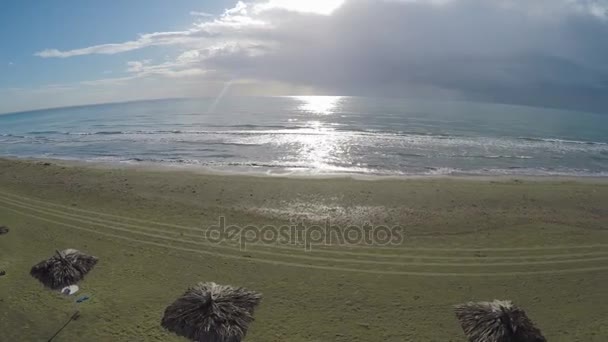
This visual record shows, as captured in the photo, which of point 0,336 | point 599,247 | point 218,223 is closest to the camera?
point 0,336

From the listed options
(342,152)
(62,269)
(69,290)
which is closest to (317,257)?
(69,290)

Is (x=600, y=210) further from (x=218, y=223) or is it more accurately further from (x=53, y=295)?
(x=53, y=295)

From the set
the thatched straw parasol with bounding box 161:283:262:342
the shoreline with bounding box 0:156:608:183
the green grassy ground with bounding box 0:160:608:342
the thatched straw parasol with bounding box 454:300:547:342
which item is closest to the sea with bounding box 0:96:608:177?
the shoreline with bounding box 0:156:608:183

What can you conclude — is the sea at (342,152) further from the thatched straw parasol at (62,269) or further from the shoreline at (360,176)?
the thatched straw parasol at (62,269)

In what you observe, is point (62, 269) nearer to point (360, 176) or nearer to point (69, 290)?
point (69, 290)

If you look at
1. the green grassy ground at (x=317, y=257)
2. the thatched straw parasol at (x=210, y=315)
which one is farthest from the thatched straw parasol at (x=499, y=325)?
the thatched straw parasol at (x=210, y=315)

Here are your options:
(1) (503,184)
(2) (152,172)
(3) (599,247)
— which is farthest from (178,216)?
(1) (503,184)
